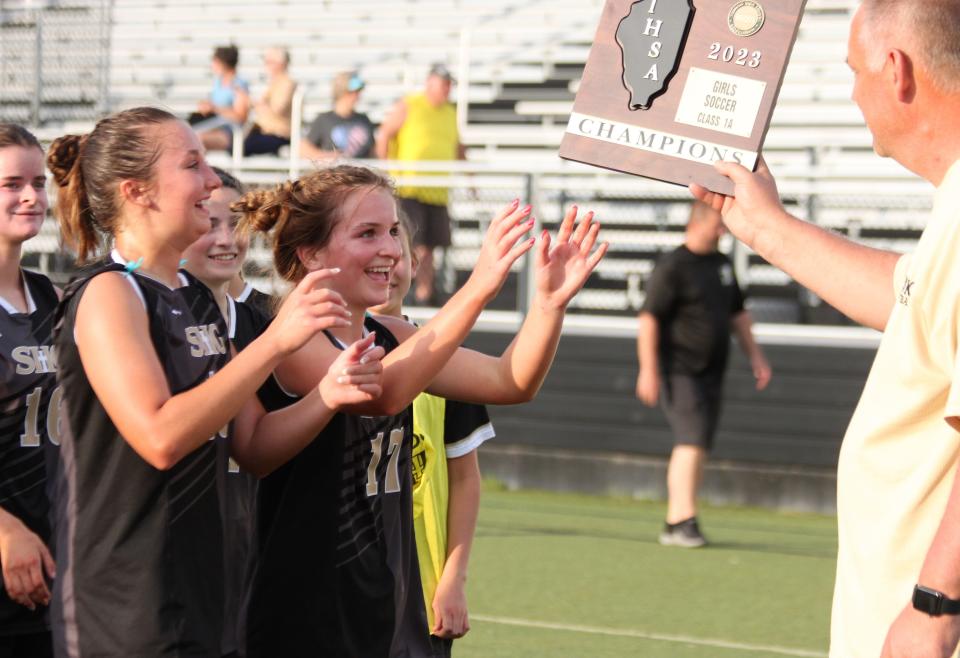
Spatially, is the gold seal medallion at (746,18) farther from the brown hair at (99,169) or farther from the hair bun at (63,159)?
the hair bun at (63,159)

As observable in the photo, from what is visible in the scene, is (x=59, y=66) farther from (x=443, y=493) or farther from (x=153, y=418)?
(x=153, y=418)

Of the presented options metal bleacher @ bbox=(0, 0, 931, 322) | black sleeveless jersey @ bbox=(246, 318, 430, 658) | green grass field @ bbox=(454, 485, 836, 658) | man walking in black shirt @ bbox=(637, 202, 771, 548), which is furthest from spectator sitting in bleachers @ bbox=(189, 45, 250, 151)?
black sleeveless jersey @ bbox=(246, 318, 430, 658)

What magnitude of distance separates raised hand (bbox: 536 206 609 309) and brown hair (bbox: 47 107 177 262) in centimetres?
90

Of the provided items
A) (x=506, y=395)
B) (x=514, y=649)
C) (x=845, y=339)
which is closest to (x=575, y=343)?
(x=845, y=339)

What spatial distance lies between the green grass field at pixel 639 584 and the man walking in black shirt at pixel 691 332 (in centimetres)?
57

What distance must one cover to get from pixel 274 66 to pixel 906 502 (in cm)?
1266

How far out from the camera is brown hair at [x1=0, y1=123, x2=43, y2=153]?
420 centimetres

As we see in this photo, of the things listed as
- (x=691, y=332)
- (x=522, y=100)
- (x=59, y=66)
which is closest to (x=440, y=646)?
(x=691, y=332)

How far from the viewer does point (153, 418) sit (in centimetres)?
305

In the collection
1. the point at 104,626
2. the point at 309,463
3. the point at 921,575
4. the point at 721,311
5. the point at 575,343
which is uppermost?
the point at 921,575

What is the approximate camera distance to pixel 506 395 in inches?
152

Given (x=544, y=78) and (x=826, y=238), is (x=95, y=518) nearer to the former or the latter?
(x=826, y=238)

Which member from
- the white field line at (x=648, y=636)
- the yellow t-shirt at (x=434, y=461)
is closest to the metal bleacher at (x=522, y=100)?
the white field line at (x=648, y=636)

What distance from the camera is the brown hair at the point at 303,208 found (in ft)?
12.4
